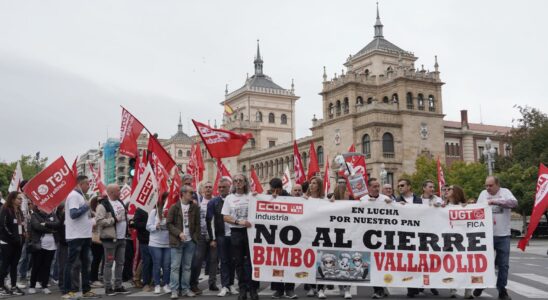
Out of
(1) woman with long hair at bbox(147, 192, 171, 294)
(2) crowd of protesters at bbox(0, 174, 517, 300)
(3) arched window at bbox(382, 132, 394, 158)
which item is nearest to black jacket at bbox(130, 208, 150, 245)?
(2) crowd of protesters at bbox(0, 174, 517, 300)

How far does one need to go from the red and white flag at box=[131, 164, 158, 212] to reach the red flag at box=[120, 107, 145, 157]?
3387 millimetres

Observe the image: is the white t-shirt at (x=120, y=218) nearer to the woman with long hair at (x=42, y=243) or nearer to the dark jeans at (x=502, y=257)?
the woman with long hair at (x=42, y=243)

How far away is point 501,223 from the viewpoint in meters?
9.82

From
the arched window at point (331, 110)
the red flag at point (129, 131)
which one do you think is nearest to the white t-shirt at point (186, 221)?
the red flag at point (129, 131)

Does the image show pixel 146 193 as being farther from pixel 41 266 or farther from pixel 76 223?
pixel 41 266

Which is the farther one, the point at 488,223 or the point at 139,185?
the point at 139,185

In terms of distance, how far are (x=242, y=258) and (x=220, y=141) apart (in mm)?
5019

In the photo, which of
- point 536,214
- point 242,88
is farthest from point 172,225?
point 242,88

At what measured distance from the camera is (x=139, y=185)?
11.5m

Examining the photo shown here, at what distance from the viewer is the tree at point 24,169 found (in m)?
65.0

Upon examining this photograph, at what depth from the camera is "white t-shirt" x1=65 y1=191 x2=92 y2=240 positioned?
10.0 metres

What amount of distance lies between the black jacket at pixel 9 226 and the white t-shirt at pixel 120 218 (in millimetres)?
1873

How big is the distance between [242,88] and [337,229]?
Result: 83.7 meters

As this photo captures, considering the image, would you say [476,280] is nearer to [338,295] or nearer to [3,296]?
[338,295]
